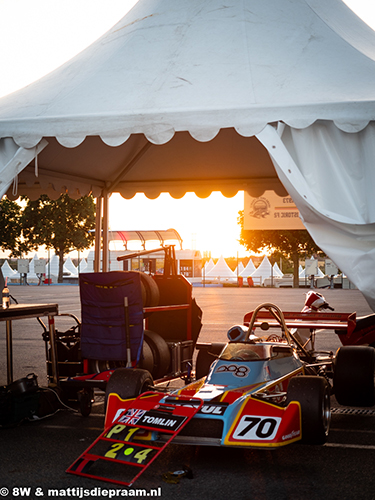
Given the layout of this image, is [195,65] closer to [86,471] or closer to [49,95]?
[49,95]

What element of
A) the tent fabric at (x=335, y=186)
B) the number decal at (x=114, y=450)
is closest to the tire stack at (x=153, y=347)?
the number decal at (x=114, y=450)

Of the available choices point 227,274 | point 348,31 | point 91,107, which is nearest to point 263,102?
Result: point 91,107

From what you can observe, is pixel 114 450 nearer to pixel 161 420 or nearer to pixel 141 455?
pixel 141 455

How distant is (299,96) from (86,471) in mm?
3425

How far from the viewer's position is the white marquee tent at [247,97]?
4855 mm

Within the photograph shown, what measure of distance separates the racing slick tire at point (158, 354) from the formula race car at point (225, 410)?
1205 mm

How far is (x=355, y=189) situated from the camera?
4.89m

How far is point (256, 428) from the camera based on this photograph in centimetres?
427

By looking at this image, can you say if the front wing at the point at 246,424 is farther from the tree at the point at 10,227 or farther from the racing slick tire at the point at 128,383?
the tree at the point at 10,227

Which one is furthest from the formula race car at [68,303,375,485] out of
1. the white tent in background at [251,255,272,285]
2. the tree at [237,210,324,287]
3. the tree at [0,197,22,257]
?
the white tent in background at [251,255,272,285]

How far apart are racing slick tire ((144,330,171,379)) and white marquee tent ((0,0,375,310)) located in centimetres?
214

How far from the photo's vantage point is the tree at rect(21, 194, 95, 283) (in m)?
48.4

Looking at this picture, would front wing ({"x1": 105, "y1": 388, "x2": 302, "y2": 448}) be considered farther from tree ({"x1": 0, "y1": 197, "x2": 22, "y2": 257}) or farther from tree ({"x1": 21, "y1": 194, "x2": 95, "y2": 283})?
tree ({"x1": 21, "y1": 194, "x2": 95, "y2": 283})

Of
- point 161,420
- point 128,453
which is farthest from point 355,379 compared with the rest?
point 128,453
